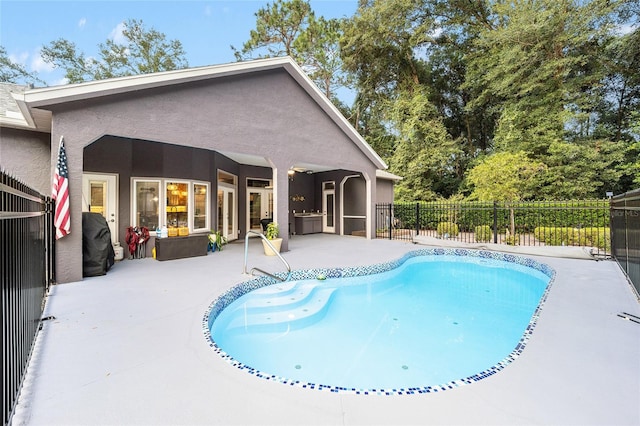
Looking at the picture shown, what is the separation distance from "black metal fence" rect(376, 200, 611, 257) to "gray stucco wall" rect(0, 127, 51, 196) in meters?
10.6

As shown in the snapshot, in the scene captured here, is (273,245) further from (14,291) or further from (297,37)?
(297,37)

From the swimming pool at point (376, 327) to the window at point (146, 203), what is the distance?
4.49 meters

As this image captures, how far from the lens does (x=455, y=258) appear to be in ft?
29.5

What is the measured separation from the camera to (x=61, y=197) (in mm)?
5094

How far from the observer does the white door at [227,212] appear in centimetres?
1030

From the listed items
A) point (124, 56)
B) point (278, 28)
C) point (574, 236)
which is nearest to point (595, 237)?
point (574, 236)

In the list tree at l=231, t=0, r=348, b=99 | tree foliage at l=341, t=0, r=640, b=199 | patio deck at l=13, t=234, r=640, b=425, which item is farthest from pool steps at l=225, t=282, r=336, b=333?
tree at l=231, t=0, r=348, b=99

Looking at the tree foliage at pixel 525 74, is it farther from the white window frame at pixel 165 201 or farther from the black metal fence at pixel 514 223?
the white window frame at pixel 165 201

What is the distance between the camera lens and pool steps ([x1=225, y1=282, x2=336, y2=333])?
429 centimetres

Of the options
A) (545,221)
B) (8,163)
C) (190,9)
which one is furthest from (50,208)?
(190,9)

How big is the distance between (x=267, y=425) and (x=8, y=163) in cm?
825

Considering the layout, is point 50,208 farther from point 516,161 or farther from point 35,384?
point 516,161

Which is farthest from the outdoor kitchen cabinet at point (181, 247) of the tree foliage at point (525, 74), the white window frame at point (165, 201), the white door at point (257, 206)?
the tree foliage at point (525, 74)

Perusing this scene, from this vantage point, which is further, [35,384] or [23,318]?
[23,318]
